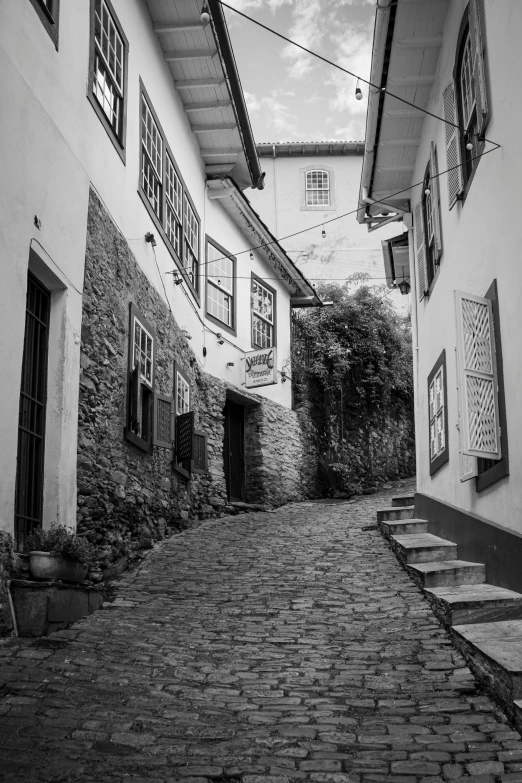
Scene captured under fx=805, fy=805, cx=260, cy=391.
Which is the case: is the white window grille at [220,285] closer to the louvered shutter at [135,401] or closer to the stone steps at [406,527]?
the louvered shutter at [135,401]

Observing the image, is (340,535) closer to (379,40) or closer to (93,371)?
(93,371)

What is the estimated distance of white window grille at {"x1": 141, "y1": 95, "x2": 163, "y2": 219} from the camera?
438 inches

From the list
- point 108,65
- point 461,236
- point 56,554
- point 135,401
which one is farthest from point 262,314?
point 56,554

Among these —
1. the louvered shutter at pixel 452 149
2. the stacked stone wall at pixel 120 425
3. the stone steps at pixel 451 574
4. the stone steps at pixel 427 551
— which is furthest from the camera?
the louvered shutter at pixel 452 149

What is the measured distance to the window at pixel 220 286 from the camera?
15.3m

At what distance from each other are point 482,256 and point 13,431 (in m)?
4.51

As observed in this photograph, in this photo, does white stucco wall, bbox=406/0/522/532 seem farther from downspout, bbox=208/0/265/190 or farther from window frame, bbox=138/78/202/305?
window frame, bbox=138/78/202/305

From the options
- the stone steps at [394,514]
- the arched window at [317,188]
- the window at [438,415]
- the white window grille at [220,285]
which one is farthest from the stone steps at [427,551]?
the arched window at [317,188]

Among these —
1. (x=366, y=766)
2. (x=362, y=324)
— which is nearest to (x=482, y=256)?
(x=366, y=766)

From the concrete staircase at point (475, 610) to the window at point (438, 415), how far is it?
1072mm

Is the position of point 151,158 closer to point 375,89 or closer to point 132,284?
point 132,284

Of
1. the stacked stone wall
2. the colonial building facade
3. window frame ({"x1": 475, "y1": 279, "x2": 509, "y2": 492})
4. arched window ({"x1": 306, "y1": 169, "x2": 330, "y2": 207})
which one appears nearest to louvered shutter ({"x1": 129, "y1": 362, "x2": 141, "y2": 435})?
the colonial building facade

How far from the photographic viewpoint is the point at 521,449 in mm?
6227

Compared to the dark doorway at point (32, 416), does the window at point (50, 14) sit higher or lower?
higher
